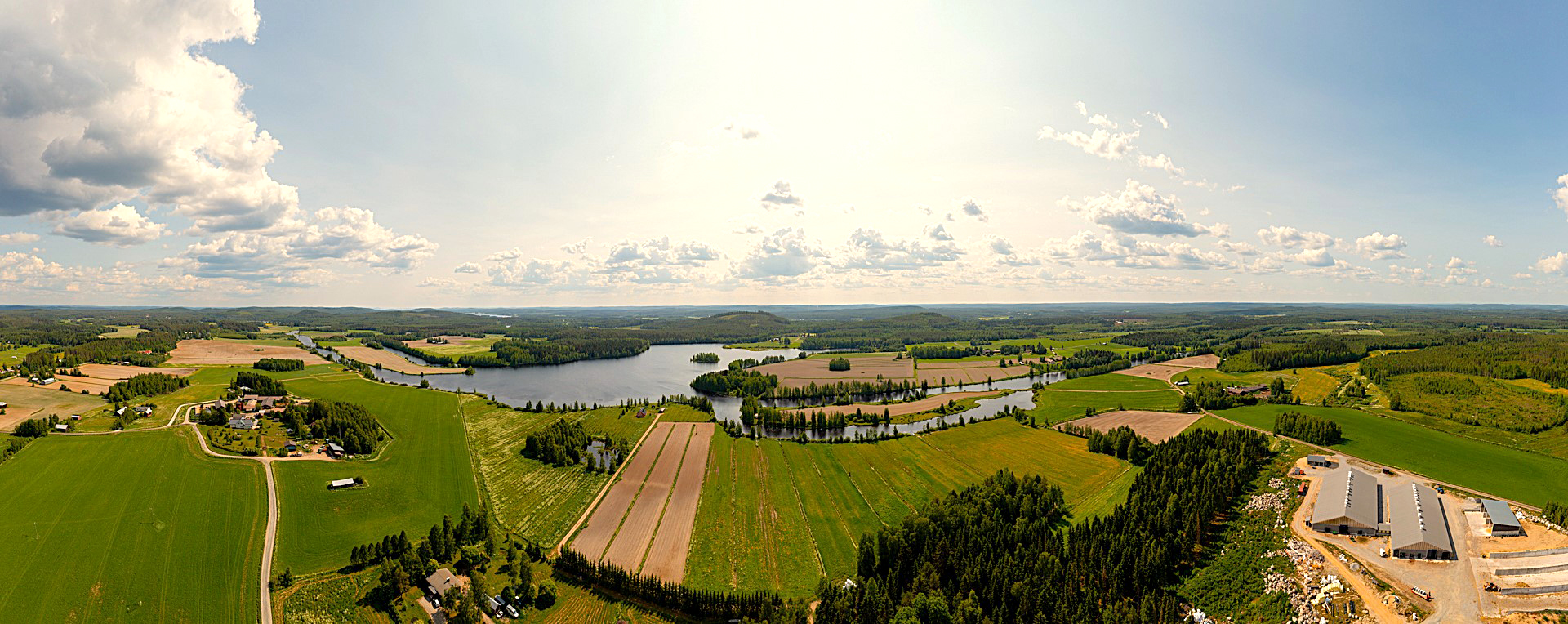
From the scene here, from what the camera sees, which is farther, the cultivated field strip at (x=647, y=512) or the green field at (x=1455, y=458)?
the green field at (x=1455, y=458)

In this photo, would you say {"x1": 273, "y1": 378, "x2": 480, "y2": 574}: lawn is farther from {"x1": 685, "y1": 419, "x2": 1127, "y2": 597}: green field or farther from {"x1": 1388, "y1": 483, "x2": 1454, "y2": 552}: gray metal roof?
{"x1": 1388, "y1": 483, "x2": 1454, "y2": 552}: gray metal roof

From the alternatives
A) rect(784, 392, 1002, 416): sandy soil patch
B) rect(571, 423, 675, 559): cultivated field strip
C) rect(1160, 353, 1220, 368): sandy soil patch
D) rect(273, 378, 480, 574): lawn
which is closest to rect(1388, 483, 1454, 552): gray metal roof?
rect(571, 423, 675, 559): cultivated field strip

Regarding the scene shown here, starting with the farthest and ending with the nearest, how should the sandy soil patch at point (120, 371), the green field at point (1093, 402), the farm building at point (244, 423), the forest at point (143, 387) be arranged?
1. the sandy soil patch at point (120, 371)
2. the green field at point (1093, 402)
3. the forest at point (143, 387)
4. the farm building at point (244, 423)

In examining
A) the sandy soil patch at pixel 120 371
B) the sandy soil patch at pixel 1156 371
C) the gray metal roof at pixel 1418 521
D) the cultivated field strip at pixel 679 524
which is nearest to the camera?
the gray metal roof at pixel 1418 521

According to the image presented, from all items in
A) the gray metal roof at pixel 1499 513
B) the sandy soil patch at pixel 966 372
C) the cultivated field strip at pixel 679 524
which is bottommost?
the cultivated field strip at pixel 679 524

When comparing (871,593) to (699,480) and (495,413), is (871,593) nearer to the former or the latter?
(699,480)

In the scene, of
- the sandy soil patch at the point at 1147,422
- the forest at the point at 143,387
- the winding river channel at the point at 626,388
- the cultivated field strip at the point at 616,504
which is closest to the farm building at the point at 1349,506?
the sandy soil patch at the point at 1147,422

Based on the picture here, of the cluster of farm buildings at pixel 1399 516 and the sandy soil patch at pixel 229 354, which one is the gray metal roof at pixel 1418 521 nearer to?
the cluster of farm buildings at pixel 1399 516
